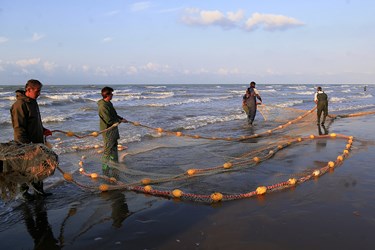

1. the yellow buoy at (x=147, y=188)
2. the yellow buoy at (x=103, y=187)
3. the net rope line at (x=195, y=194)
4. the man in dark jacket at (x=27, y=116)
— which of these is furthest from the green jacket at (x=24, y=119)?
the yellow buoy at (x=147, y=188)

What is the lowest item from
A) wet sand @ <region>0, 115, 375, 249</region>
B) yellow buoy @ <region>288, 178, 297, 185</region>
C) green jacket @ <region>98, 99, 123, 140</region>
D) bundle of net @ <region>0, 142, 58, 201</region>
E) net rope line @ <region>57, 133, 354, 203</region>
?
wet sand @ <region>0, 115, 375, 249</region>

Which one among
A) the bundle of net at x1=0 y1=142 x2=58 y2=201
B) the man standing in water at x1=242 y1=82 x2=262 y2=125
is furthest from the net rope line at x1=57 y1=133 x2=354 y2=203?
the man standing in water at x1=242 y1=82 x2=262 y2=125

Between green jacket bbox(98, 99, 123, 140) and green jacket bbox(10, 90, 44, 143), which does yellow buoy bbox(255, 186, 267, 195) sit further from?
green jacket bbox(10, 90, 44, 143)

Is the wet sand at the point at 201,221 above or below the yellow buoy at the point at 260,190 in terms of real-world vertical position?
below

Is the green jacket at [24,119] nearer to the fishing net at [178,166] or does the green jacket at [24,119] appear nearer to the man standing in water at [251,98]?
the fishing net at [178,166]

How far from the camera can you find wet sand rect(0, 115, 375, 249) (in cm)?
371

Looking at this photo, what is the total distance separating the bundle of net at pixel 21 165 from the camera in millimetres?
4086

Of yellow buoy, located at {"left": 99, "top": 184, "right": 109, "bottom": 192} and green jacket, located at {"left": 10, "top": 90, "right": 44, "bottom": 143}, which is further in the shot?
yellow buoy, located at {"left": 99, "top": 184, "right": 109, "bottom": 192}

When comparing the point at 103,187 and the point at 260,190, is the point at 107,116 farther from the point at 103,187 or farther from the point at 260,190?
the point at 260,190

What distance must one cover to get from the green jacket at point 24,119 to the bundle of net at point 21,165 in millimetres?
370

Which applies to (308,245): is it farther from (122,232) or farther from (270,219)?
(122,232)

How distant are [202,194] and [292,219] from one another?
1.52m

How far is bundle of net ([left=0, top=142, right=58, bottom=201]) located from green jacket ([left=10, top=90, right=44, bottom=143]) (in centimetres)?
37

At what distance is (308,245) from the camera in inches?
140
